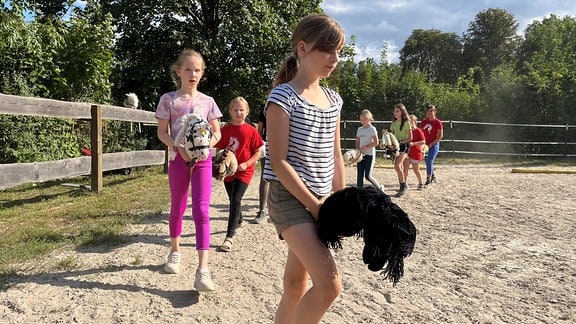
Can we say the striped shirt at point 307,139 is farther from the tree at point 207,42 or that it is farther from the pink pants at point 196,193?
the tree at point 207,42

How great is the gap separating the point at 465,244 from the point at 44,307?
443 centimetres

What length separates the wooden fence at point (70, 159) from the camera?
20.1ft

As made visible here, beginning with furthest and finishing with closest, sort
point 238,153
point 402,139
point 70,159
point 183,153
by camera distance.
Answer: point 402,139 → point 70,159 → point 238,153 → point 183,153

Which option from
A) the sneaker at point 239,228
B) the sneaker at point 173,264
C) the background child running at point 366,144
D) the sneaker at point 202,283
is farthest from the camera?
the background child running at point 366,144

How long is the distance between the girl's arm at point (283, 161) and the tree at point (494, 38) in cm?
4299

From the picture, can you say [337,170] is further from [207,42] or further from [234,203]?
[207,42]

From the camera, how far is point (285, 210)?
89.9 inches

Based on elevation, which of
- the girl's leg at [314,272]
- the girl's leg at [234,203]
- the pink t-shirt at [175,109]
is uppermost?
the pink t-shirt at [175,109]

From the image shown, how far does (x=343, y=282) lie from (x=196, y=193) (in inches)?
59.6

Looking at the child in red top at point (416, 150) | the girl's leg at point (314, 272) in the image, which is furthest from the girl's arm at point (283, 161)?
the child in red top at point (416, 150)

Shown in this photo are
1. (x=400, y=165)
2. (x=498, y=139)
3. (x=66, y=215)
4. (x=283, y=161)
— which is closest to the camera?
(x=283, y=161)

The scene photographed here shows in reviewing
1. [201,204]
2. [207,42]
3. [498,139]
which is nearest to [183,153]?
[201,204]

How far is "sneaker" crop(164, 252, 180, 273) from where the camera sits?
409 cm

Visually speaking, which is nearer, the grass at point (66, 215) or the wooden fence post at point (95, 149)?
the grass at point (66, 215)
